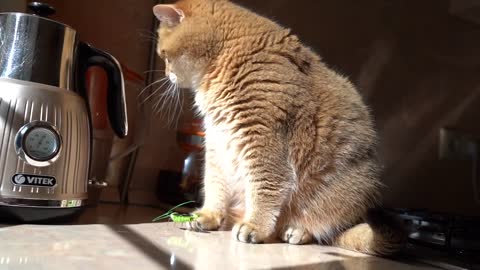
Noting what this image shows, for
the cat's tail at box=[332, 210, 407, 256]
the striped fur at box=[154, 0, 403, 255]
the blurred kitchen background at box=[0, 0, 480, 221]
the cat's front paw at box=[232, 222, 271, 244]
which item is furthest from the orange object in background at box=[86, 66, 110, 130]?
the cat's tail at box=[332, 210, 407, 256]

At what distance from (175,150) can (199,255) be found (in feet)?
2.98

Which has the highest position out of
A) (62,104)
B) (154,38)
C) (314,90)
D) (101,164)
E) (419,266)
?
(154,38)

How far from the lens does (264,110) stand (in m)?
1.08

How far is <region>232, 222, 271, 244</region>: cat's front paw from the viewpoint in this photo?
105 centimetres

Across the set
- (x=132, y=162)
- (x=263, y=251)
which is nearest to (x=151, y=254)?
(x=263, y=251)

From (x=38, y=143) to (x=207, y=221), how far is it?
437mm

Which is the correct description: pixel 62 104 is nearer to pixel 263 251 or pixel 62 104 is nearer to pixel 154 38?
pixel 263 251

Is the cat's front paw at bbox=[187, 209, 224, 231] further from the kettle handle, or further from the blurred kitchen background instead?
the blurred kitchen background

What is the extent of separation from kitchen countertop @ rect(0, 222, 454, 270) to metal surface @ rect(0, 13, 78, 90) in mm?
294

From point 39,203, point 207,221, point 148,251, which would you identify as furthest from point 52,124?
point 207,221

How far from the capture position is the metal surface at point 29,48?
94 cm

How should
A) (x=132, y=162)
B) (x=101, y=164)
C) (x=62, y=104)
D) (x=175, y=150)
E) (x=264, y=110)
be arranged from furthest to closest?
(x=175, y=150) → (x=132, y=162) → (x=101, y=164) → (x=264, y=110) → (x=62, y=104)

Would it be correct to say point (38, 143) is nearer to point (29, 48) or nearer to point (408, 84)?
point (29, 48)

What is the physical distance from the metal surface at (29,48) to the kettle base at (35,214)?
25 centimetres
